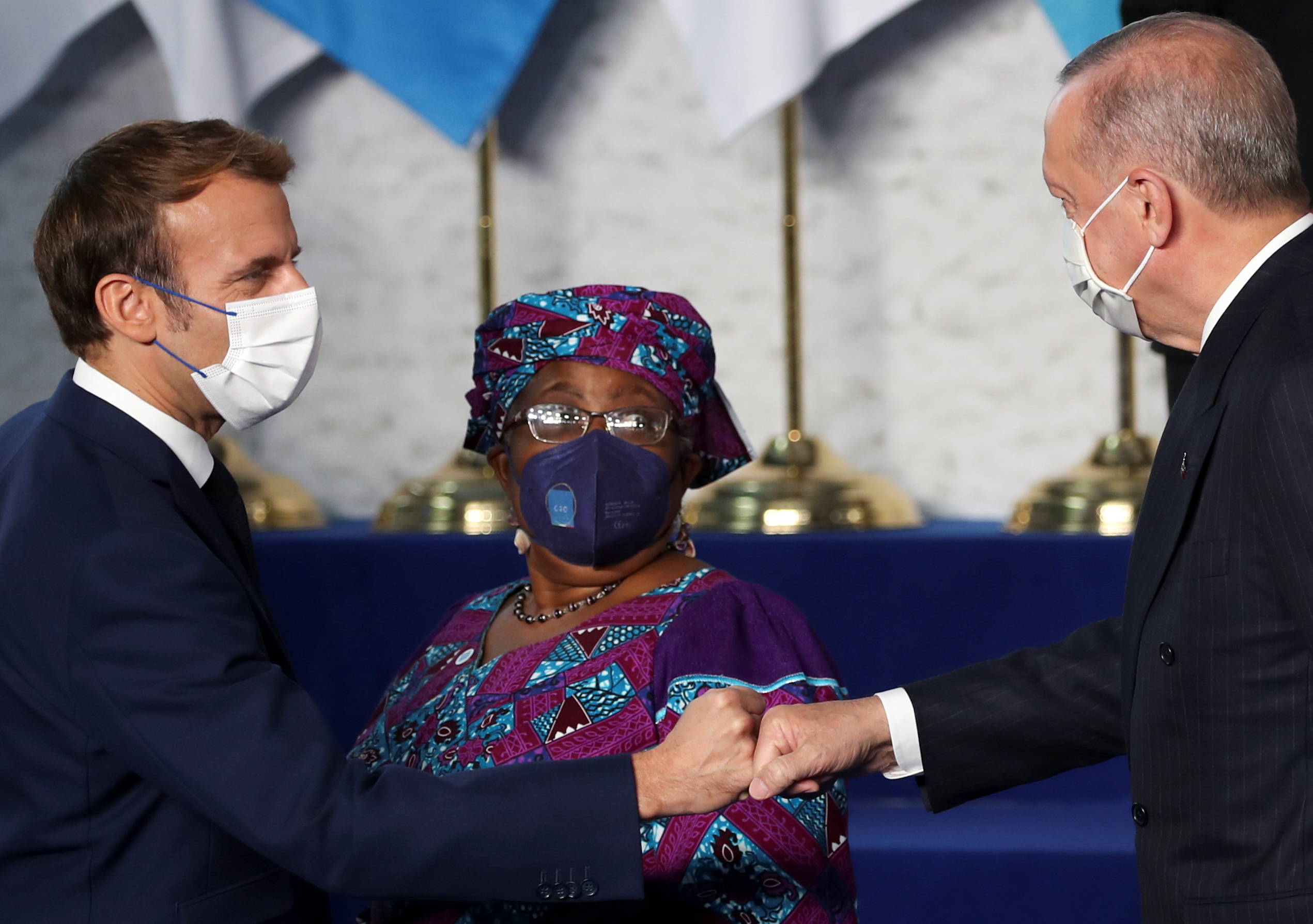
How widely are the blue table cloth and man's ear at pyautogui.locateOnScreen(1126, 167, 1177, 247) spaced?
1.63 meters

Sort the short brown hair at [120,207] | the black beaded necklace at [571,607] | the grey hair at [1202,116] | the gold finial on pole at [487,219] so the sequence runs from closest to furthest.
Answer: the grey hair at [1202,116]
the short brown hair at [120,207]
the black beaded necklace at [571,607]
the gold finial on pole at [487,219]

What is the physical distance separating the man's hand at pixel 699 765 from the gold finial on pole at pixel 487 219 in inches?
88.0

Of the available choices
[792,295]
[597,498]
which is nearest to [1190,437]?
[597,498]

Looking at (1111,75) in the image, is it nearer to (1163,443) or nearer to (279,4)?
(1163,443)

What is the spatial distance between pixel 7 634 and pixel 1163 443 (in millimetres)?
1288

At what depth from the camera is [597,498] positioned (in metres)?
2.15

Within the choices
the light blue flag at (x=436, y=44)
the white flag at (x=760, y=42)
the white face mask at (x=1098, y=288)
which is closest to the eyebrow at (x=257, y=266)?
the white face mask at (x=1098, y=288)

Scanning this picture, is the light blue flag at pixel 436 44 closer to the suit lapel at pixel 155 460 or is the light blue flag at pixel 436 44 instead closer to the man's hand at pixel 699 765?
the suit lapel at pixel 155 460

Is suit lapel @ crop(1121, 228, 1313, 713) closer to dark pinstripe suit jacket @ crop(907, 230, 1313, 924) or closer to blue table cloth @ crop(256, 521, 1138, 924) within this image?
dark pinstripe suit jacket @ crop(907, 230, 1313, 924)

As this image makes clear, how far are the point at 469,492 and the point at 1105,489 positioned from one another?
4.96 ft

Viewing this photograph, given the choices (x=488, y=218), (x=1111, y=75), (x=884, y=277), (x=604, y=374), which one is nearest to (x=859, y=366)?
(x=884, y=277)

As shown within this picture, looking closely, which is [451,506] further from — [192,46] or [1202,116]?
[1202,116]

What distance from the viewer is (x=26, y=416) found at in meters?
1.83

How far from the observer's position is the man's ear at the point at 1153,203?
5.53 feet
